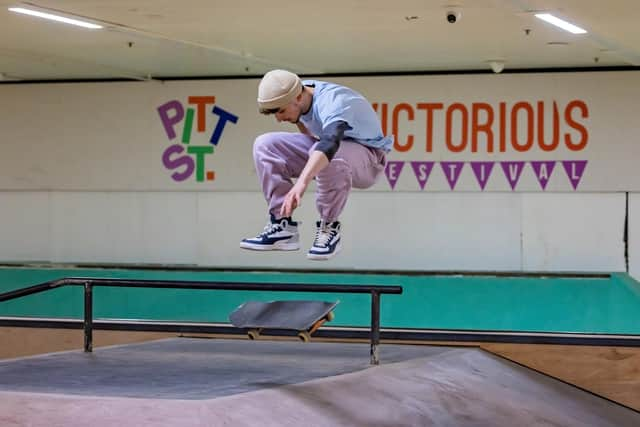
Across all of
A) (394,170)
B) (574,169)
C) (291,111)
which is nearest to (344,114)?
(291,111)

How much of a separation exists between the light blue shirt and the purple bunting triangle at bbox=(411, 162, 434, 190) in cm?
760

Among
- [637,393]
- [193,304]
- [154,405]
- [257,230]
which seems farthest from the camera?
[257,230]

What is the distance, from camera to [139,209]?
1284 cm

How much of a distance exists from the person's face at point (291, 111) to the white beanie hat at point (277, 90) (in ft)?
0.12

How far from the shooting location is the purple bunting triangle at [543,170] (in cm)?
1174

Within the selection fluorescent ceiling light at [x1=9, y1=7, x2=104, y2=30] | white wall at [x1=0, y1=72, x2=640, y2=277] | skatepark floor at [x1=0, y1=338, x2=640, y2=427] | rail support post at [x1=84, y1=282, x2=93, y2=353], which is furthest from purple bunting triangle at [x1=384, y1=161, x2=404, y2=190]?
rail support post at [x1=84, y1=282, x2=93, y2=353]

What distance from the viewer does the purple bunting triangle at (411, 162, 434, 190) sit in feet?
39.5

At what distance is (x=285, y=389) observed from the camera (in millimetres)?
4168

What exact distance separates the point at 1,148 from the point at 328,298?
17.7ft

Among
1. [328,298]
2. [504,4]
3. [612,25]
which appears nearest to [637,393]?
[504,4]

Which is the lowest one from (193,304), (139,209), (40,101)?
(193,304)

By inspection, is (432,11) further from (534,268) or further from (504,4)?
(534,268)

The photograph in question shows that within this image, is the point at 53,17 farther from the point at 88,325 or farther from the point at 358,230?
the point at 358,230

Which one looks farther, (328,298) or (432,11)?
(328,298)
